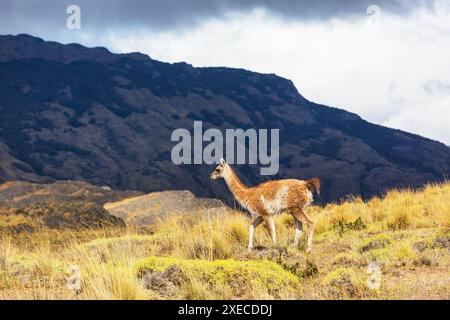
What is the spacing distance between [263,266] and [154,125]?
107646mm

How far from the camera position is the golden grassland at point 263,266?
7602 mm

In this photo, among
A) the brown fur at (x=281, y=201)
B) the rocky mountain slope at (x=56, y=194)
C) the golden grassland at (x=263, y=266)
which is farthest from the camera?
the rocky mountain slope at (x=56, y=194)

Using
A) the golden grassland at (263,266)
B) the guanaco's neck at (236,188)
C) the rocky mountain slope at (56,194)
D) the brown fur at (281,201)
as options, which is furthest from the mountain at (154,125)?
the brown fur at (281,201)

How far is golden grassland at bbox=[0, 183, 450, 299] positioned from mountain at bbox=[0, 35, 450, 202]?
71.4 meters

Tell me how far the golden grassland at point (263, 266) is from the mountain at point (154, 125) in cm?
7139

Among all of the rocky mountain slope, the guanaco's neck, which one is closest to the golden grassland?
the guanaco's neck

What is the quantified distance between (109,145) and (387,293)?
9816cm

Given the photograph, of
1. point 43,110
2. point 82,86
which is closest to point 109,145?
point 43,110

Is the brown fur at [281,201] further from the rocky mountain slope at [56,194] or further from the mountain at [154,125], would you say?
the mountain at [154,125]

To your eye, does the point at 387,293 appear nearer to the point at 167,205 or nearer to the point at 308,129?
the point at 167,205

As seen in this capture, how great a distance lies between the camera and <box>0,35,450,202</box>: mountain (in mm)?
92812

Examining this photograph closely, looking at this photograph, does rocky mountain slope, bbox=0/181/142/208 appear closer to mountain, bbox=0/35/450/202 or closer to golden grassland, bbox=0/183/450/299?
golden grassland, bbox=0/183/450/299

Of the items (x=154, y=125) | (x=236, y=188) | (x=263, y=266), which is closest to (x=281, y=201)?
(x=236, y=188)

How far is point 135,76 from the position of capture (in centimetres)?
14762
